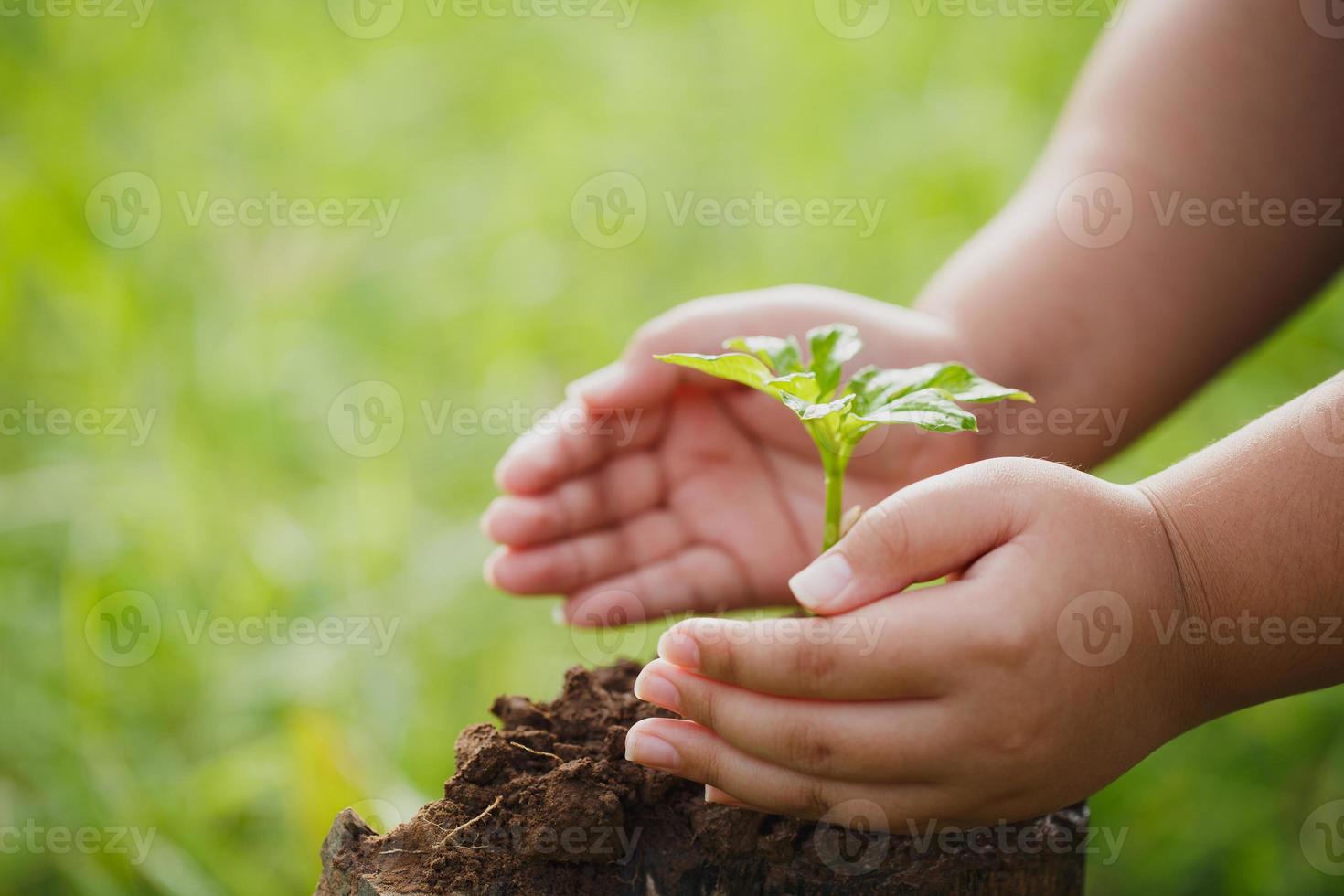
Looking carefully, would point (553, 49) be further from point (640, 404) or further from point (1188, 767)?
point (1188, 767)

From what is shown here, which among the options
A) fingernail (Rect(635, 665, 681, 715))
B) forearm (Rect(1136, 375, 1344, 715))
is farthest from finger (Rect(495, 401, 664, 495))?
forearm (Rect(1136, 375, 1344, 715))

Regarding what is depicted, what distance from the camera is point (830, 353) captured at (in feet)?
4.61

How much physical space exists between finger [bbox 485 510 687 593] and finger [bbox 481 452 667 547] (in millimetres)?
21

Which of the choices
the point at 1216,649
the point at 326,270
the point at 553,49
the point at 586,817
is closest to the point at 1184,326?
the point at 1216,649

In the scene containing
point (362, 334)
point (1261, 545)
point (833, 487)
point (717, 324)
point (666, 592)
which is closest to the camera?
point (1261, 545)

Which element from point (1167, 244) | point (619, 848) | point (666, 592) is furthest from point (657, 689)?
point (1167, 244)

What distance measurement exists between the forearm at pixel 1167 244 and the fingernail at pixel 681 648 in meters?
1.01

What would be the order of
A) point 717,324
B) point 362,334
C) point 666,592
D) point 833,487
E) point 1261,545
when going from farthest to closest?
point 362,334, point 666,592, point 717,324, point 833,487, point 1261,545

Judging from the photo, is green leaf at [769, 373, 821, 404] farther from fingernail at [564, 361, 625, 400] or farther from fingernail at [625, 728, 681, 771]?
fingernail at [564, 361, 625, 400]

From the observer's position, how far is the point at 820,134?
4582 mm

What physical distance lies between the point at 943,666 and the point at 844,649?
10cm

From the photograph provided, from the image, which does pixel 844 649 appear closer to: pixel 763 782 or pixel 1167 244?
pixel 763 782

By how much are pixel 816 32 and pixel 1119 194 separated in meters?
3.25

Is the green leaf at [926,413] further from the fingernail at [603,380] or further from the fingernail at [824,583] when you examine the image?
the fingernail at [603,380]
